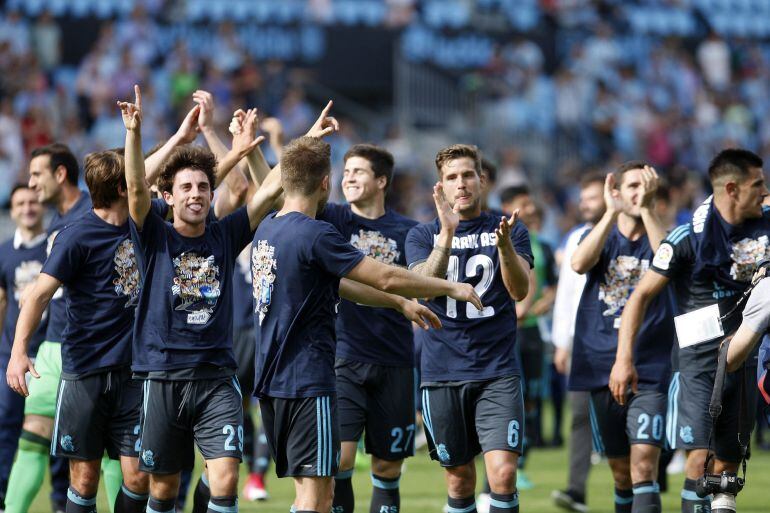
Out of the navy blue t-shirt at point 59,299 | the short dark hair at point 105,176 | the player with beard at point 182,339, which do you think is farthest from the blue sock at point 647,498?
the navy blue t-shirt at point 59,299

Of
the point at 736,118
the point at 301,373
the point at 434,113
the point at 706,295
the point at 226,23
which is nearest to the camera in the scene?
the point at 301,373

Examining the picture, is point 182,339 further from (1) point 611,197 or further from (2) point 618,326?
(2) point 618,326

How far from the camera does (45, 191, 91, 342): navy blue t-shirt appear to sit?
27.3ft

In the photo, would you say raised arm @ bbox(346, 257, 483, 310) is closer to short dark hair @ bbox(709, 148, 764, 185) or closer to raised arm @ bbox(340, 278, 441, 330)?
raised arm @ bbox(340, 278, 441, 330)

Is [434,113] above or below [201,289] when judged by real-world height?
above

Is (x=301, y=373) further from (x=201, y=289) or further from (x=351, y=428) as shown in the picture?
(x=351, y=428)

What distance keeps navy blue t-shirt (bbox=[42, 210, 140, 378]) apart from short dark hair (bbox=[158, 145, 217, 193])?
0.51 meters

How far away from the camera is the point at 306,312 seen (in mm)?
6672

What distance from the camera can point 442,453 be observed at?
25.2 feet

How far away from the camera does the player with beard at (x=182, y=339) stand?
686cm

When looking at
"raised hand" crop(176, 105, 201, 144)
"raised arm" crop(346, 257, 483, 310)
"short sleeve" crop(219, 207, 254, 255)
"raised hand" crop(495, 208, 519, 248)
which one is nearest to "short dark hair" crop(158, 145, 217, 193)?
"short sleeve" crop(219, 207, 254, 255)

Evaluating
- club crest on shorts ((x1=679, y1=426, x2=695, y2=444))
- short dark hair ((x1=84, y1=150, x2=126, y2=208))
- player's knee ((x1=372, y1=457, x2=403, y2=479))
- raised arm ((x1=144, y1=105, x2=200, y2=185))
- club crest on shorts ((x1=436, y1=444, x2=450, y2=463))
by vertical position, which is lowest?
player's knee ((x1=372, y1=457, x2=403, y2=479))

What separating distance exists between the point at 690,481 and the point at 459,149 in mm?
2561

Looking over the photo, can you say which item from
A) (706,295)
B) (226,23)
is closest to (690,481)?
(706,295)
